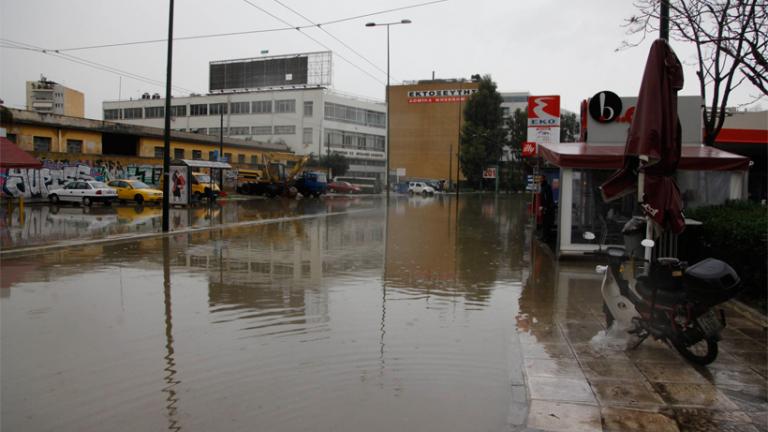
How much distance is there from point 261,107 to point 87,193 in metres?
48.2

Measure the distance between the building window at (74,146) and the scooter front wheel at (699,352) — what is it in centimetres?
4528

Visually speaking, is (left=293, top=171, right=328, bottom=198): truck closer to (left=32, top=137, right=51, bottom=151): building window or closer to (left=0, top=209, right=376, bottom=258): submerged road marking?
(left=32, top=137, right=51, bottom=151): building window

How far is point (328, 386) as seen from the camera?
5367 mm

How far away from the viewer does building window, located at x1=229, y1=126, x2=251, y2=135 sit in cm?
A: 8044

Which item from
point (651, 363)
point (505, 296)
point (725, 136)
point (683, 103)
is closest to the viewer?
point (651, 363)

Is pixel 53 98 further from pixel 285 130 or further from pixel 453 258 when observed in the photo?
pixel 453 258

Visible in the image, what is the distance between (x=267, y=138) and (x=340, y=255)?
66.7 meters

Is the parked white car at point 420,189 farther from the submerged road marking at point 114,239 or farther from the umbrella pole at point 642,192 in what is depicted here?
the umbrella pole at point 642,192

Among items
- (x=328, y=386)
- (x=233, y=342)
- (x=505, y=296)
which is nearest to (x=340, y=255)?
(x=505, y=296)

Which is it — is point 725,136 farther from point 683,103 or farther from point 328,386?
point 328,386

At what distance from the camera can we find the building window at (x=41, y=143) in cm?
4081

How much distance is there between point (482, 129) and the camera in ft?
239

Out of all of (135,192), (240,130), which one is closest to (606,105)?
(135,192)

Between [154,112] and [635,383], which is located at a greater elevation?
[154,112]
